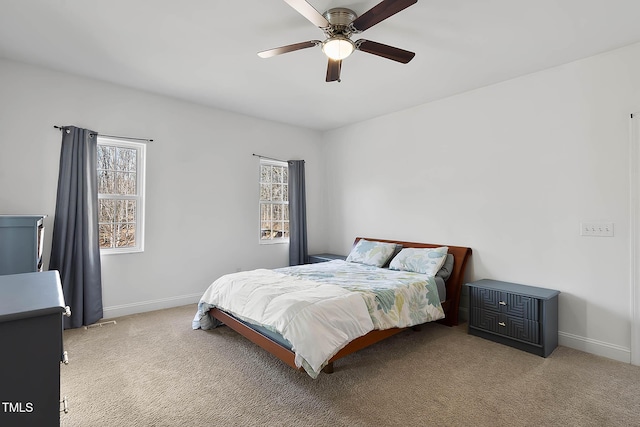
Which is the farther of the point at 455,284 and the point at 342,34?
the point at 455,284

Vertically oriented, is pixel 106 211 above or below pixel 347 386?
above

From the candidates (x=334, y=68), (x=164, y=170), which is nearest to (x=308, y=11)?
(x=334, y=68)

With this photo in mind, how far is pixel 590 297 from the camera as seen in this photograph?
9.50 feet

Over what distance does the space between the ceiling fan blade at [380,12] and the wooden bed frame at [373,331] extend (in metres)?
2.26

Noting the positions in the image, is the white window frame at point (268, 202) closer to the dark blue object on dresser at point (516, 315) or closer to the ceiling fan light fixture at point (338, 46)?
the ceiling fan light fixture at point (338, 46)

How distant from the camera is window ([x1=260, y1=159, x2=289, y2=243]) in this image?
197 inches

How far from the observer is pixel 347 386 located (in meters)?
2.29

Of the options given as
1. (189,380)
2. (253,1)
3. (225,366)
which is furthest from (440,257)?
(253,1)

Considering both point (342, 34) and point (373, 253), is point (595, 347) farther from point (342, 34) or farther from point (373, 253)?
point (342, 34)

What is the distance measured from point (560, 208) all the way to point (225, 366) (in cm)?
333

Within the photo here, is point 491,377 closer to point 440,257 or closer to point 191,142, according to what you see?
point 440,257

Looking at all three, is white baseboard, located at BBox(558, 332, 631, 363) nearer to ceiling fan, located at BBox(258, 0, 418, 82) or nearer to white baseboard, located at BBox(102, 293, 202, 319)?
ceiling fan, located at BBox(258, 0, 418, 82)

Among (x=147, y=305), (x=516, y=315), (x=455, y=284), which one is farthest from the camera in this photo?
(x=147, y=305)

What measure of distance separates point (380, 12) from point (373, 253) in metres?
2.87
